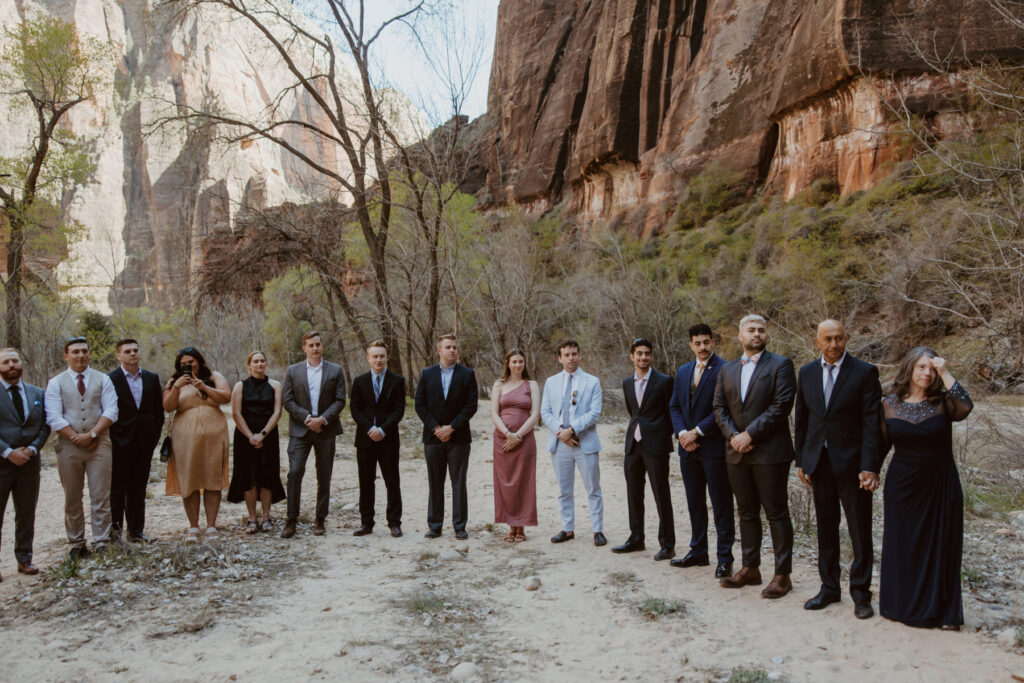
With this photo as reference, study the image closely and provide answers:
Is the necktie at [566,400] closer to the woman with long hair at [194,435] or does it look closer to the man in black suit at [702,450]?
the man in black suit at [702,450]

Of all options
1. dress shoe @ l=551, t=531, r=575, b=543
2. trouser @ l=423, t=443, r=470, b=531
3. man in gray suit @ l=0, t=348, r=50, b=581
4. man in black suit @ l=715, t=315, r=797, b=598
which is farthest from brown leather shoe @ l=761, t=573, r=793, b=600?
man in gray suit @ l=0, t=348, r=50, b=581

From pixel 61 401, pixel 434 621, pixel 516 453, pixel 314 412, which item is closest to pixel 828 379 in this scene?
pixel 516 453

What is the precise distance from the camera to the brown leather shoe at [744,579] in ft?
15.9

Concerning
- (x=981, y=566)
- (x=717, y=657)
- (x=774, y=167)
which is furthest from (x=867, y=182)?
(x=717, y=657)

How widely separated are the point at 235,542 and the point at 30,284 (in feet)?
74.2

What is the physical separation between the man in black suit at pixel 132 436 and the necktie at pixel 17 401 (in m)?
0.67

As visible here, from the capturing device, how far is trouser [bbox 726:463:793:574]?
4.61m

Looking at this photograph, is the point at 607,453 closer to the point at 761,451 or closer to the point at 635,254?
the point at 761,451

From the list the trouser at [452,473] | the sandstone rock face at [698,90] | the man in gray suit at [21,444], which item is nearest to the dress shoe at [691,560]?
the trouser at [452,473]

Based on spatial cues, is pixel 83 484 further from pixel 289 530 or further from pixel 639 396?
pixel 639 396

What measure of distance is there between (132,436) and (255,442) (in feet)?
3.35

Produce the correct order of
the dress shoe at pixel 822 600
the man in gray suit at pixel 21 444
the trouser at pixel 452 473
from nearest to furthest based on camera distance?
the dress shoe at pixel 822 600, the man in gray suit at pixel 21 444, the trouser at pixel 452 473

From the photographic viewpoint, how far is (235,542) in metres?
6.11

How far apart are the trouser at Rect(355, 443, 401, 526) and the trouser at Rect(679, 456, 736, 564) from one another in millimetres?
2767
